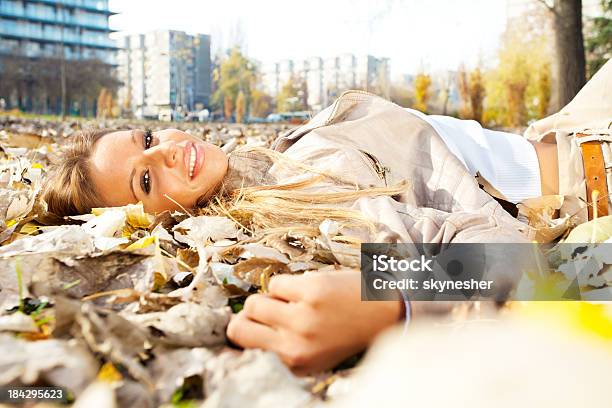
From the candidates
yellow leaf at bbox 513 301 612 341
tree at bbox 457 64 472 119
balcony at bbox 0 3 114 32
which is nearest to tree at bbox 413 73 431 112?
tree at bbox 457 64 472 119

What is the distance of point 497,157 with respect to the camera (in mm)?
2684

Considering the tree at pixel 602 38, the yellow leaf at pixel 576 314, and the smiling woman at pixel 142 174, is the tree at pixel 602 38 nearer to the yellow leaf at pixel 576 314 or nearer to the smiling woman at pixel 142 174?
the smiling woman at pixel 142 174

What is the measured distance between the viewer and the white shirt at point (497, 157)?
2.56 metres

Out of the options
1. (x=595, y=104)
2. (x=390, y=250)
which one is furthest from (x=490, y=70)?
(x=390, y=250)

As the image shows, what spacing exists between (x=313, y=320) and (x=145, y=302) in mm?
390

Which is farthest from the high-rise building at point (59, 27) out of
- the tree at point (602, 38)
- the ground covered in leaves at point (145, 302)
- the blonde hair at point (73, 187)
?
the ground covered in leaves at point (145, 302)

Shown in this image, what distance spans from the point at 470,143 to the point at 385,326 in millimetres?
1712

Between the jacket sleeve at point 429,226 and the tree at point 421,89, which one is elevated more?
the tree at point 421,89

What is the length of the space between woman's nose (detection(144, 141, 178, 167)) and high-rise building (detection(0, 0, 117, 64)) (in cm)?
6749

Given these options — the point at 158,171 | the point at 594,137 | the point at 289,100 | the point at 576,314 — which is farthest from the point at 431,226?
the point at 289,100

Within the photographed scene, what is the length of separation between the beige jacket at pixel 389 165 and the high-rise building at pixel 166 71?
206 feet

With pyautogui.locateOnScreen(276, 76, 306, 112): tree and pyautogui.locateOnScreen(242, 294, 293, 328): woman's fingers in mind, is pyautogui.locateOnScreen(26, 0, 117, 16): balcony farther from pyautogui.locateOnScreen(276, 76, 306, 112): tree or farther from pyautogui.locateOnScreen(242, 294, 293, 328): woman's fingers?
pyautogui.locateOnScreen(242, 294, 293, 328): woman's fingers

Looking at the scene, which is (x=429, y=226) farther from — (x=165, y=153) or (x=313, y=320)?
(x=165, y=153)

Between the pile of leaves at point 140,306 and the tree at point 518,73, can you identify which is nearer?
the pile of leaves at point 140,306
